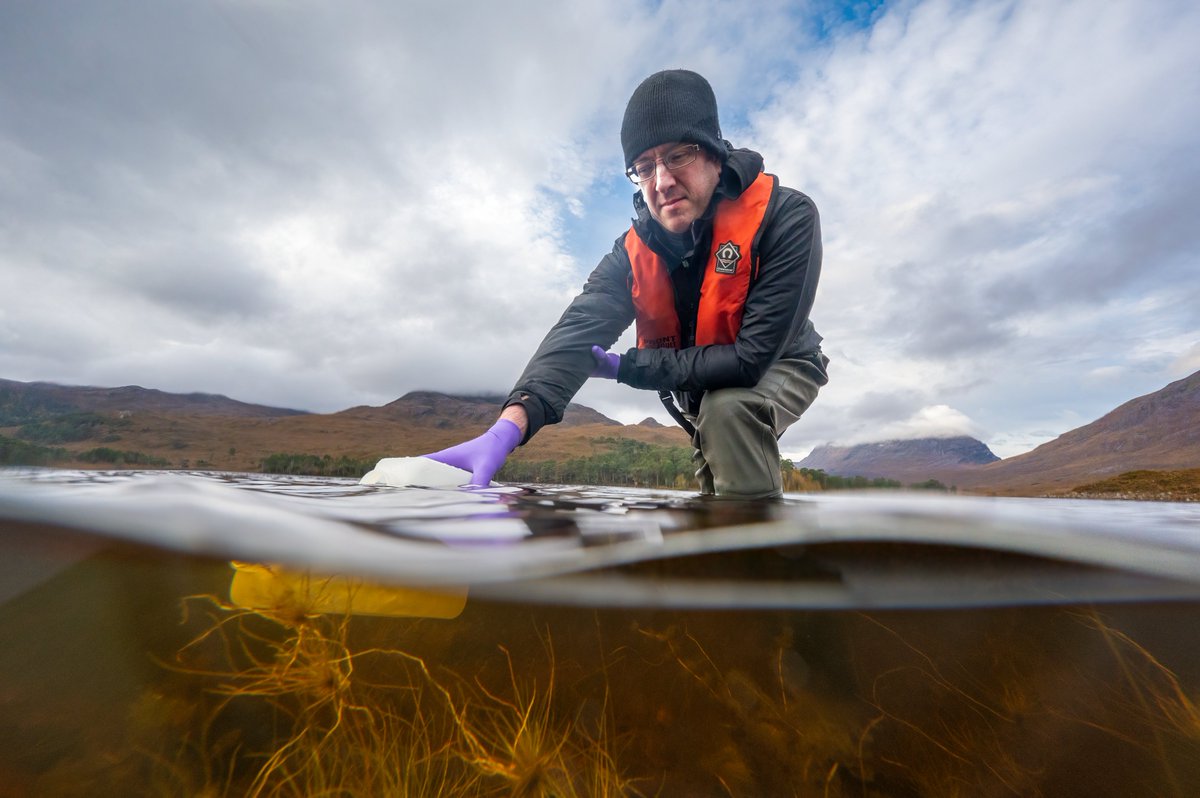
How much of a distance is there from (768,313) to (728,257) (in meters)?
0.44

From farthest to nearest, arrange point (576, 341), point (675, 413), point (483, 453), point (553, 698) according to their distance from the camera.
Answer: point (675, 413) → point (576, 341) → point (483, 453) → point (553, 698)

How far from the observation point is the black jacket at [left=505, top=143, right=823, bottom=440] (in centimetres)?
286

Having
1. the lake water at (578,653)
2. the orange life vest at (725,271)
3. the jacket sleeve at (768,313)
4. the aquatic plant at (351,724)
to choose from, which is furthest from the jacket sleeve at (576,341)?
the aquatic plant at (351,724)

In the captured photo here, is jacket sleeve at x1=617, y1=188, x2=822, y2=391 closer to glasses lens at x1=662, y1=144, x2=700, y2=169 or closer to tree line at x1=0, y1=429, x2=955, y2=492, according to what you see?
glasses lens at x1=662, y1=144, x2=700, y2=169

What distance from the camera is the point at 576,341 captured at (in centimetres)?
326

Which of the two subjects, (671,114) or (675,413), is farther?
(675,413)

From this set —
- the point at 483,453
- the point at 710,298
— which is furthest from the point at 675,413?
the point at 483,453

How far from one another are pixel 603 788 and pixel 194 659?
119 centimetres

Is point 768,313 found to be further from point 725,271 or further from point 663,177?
point 663,177

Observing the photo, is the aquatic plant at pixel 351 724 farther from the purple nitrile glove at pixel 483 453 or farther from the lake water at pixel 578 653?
the purple nitrile glove at pixel 483 453

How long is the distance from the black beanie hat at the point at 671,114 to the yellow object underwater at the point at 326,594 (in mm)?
2578

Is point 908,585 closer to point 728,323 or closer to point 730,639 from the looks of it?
point 730,639

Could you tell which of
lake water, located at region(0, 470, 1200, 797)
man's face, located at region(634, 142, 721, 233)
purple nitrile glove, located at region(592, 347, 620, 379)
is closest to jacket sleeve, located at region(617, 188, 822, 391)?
purple nitrile glove, located at region(592, 347, 620, 379)

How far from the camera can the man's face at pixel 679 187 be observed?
296 centimetres
